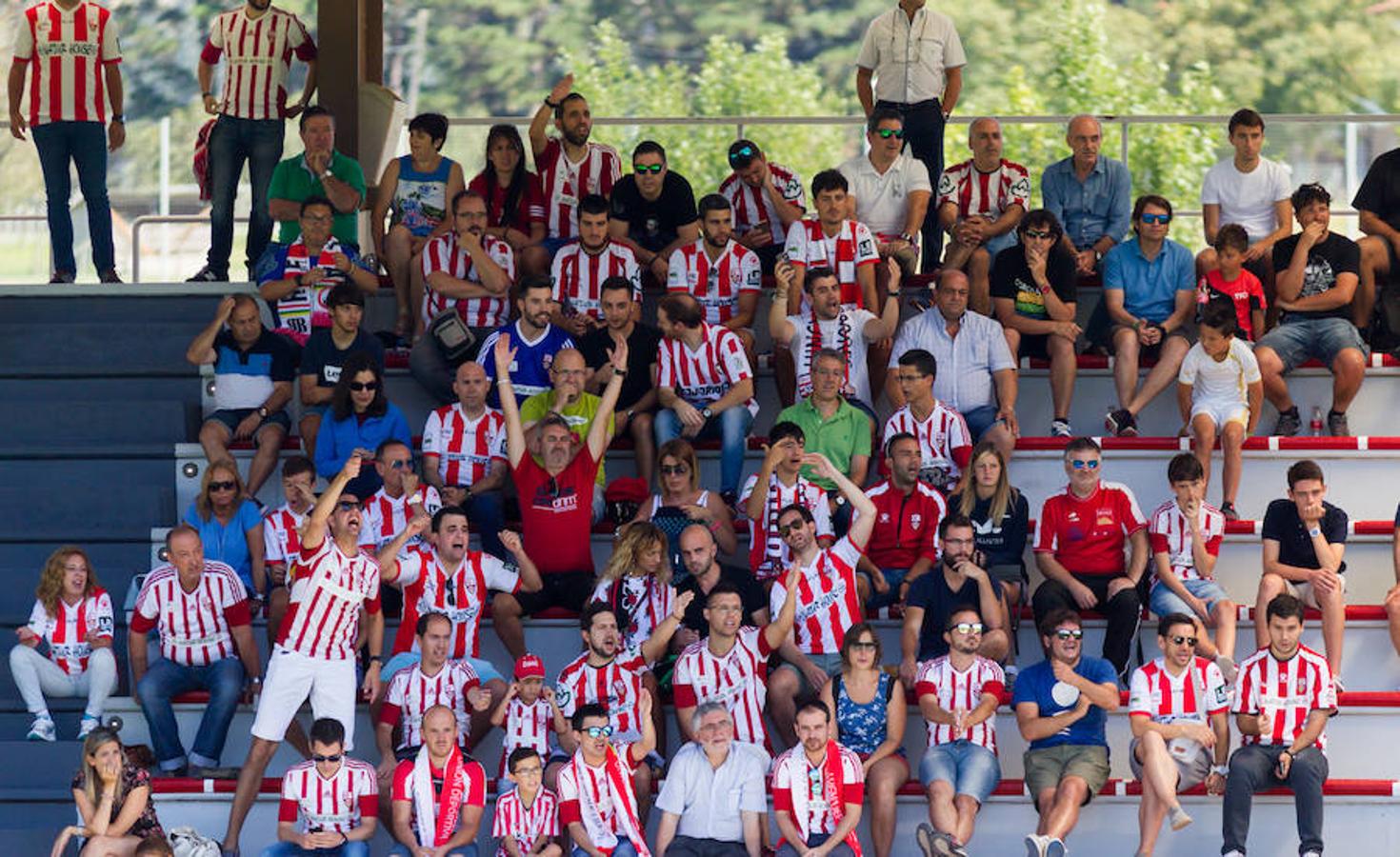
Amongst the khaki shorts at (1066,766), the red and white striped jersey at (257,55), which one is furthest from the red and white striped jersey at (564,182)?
the khaki shorts at (1066,766)

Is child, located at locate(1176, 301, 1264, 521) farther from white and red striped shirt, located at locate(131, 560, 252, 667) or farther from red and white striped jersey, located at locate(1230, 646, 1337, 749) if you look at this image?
white and red striped shirt, located at locate(131, 560, 252, 667)

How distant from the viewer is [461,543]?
9953 millimetres

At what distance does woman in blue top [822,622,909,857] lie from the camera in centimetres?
941

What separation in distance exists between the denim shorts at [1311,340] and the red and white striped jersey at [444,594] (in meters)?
4.05

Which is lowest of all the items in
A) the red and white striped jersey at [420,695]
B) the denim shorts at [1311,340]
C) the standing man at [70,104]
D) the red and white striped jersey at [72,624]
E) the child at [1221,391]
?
the red and white striped jersey at [420,695]

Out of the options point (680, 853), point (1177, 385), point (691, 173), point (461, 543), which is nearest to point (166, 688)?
point (461, 543)

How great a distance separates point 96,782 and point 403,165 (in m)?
4.29

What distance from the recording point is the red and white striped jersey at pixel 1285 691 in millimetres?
9375

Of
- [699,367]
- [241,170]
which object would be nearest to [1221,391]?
[699,367]

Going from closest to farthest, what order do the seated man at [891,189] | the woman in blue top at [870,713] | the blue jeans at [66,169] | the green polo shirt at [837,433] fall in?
the woman in blue top at [870,713] < the green polo shirt at [837,433] < the seated man at [891,189] < the blue jeans at [66,169]

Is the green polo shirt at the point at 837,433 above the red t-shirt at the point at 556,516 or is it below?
above

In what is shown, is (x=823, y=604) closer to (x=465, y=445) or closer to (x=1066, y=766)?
(x=1066, y=766)

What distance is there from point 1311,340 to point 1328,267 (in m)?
0.40

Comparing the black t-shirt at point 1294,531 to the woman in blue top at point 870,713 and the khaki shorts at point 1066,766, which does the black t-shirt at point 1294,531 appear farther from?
the woman in blue top at point 870,713
